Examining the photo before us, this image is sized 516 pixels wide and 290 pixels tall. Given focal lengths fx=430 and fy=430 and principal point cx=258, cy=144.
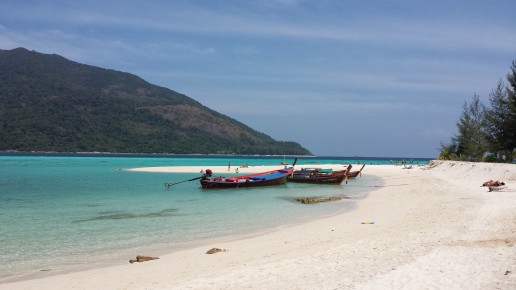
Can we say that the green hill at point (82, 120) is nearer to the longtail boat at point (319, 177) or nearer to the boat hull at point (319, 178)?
the longtail boat at point (319, 177)

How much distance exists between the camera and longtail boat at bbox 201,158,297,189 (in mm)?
35406

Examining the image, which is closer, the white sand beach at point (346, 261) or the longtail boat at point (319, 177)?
the white sand beach at point (346, 261)

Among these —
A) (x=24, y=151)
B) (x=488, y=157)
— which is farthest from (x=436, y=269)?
(x=24, y=151)

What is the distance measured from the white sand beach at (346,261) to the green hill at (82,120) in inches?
5498

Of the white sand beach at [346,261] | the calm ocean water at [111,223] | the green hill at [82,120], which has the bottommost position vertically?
the calm ocean water at [111,223]

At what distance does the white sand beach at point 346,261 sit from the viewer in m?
7.79

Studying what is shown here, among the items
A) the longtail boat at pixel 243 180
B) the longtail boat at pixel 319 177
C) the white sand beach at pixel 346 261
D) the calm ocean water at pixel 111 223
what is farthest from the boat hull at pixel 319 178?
the white sand beach at pixel 346 261

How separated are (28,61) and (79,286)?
21286cm

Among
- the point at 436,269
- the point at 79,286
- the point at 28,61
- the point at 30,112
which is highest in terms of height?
the point at 28,61

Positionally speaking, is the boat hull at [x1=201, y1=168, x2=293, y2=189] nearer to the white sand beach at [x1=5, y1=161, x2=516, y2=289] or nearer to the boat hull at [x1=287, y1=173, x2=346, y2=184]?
the boat hull at [x1=287, y1=173, x2=346, y2=184]

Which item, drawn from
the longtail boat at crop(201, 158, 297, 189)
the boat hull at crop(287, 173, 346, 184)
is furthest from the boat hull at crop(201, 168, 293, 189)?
the boat hull at crop(287, 173, 346, 184)

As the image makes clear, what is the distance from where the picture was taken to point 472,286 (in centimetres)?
710

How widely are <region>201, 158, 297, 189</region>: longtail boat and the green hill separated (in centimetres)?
11734

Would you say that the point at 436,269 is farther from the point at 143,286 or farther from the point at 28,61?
the point at 28,61
